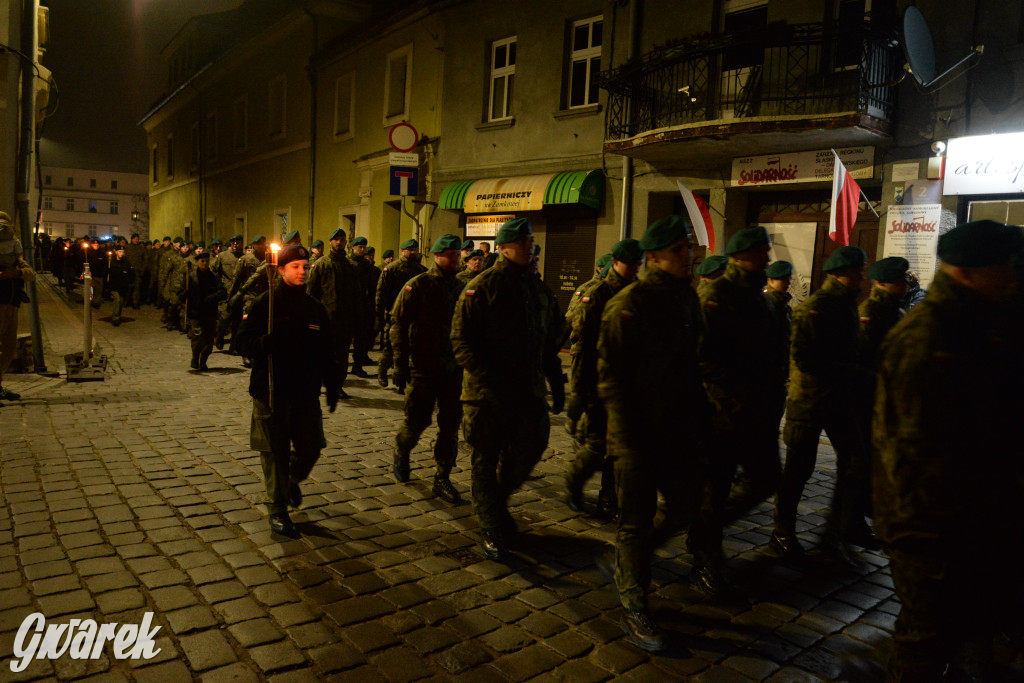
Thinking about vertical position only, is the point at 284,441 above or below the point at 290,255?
below

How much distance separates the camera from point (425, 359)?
5.80 metres

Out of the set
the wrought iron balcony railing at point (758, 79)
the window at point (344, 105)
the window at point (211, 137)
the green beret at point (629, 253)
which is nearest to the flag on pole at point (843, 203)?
the wrought iron balcony railing at point (758, 79)

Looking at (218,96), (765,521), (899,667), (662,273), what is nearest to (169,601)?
(662,273)

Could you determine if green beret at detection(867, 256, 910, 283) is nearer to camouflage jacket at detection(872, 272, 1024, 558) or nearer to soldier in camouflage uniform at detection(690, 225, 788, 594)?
soldier in camouflage uniform at detection(690, 225, 788, 594)

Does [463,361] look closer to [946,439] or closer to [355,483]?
[355,483]

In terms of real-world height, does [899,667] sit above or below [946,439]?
below

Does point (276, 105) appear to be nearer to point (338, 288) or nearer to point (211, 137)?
point (211, 137)

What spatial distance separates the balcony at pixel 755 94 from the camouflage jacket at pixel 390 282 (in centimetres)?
506

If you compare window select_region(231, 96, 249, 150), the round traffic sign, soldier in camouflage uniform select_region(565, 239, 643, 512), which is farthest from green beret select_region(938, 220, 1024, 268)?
window select_region(231, 96, 249, 150)

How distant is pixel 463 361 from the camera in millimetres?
4531

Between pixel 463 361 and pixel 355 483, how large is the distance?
1.91 metres

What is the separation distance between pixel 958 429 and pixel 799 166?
10642 mm

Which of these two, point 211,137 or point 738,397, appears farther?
point 211,137

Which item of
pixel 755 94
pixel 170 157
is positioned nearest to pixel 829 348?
pixel 755 94
